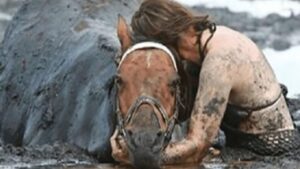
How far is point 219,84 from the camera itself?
21.0ft

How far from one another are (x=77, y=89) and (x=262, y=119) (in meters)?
1.72

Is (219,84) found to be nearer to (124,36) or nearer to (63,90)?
(124,36)

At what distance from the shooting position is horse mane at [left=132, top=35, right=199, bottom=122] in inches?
248

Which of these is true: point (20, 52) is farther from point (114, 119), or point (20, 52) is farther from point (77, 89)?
point (114, 119)

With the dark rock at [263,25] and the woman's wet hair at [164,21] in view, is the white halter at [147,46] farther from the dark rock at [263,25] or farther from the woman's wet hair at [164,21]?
the dark rock at [263,25]

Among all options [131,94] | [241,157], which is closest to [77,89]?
[241,157]

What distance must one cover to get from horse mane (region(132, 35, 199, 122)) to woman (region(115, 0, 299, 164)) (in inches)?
1.7

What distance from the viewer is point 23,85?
9250mm

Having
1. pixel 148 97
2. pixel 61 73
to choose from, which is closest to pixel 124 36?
pixel 148 97

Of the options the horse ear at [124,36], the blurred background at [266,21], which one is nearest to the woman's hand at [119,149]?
the horse ear at [124,36]

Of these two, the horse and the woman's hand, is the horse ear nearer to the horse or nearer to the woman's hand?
the horse

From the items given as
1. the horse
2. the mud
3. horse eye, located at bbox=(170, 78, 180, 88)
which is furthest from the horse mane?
the mud

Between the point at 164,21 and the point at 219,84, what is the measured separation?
1.32 feet

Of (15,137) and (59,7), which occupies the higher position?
(59,7)
